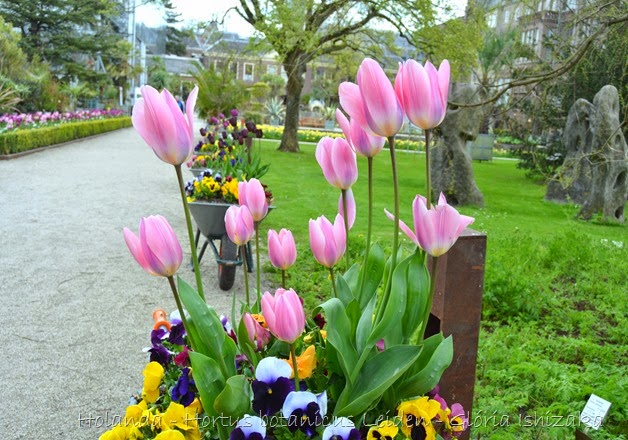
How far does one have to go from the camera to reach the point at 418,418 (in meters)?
1.32

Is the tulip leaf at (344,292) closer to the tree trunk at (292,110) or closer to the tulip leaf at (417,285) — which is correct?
the tulip leaf at (417,285)

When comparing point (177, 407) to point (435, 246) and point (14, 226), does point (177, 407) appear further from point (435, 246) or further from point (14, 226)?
point (14, 226)

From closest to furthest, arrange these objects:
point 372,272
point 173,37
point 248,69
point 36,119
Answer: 1. point 372,272
2. point 36,119
3. point 248,69
4. point 173,37

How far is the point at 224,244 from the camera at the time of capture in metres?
5.29

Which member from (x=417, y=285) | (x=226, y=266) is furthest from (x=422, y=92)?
(x=226, y=266)

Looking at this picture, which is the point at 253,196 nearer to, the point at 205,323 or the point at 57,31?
Answer: the point at 205,323

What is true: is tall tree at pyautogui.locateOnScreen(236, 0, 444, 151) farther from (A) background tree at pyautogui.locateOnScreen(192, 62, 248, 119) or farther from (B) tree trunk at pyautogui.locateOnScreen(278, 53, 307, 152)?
(A) background tree at pyautogui.locateOnScreen(192, 62, 248, 119)

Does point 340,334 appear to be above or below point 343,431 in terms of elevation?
above

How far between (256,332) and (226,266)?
12.7 feet

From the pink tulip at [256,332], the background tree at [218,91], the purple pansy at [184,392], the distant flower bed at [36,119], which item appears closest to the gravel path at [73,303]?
the purple pansy at [184,392]

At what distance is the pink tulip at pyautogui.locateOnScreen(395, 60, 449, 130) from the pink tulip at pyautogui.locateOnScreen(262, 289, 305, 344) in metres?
0.41

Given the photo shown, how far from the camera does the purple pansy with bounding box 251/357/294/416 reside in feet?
4.09

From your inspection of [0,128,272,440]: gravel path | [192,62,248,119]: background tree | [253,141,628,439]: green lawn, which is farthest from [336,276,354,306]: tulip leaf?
[192,62,248,119]: background tree

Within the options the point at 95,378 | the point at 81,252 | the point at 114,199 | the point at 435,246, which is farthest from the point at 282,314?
the point at 114,199
